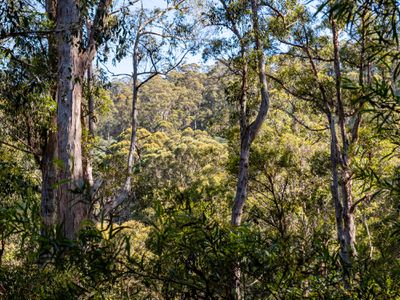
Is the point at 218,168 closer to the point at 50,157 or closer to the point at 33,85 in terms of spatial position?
the point at 50,157

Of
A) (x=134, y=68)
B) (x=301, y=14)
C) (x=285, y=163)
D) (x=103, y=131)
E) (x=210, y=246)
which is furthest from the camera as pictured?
(x=103, y=131)

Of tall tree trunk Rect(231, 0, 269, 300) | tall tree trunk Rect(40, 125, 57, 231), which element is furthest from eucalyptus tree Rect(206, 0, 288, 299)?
tall tree trunk Rect(40, 125, 57, 231)

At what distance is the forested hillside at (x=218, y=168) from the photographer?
53.6 inches

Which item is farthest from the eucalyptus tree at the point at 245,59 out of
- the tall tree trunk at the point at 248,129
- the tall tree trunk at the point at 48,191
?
the tall tree trunk at the point at 48,191

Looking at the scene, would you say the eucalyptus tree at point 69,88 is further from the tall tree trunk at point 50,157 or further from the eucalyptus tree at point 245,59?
the eucalyptus tree at point 245,59

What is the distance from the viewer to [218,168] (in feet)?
53.8

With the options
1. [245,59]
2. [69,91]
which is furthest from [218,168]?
[69,91]

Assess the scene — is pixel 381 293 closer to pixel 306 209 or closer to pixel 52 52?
pixel 52 52

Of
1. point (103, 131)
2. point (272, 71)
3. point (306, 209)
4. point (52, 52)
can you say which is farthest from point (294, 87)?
point (103, 131)

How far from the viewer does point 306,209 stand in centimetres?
1129

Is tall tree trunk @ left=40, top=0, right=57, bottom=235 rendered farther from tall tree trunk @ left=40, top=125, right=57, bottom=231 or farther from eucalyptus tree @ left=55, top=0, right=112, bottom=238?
eucalyptus tree @ left=55, top=0, right=112, bottom=238

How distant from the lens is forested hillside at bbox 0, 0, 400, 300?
53.6 inches

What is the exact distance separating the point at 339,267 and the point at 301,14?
8.24 m

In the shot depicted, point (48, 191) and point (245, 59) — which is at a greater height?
point (245, 59)
